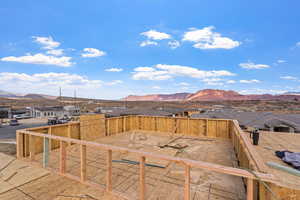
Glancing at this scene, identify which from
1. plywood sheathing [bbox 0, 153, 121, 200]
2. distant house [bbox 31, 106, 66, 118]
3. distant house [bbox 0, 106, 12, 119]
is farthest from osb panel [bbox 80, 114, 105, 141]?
distant house [bbox 0, 106, 12, 119]

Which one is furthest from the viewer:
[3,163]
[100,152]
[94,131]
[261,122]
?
[261,122]

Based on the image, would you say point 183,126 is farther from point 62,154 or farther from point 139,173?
point 62,154

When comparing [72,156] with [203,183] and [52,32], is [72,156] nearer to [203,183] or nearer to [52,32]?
[203,183]

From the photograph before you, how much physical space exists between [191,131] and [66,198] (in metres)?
9.53

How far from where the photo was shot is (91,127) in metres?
9.49

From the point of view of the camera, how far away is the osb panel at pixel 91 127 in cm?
901

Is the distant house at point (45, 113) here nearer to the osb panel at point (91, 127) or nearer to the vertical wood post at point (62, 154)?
the osb panel at point (91, 127)

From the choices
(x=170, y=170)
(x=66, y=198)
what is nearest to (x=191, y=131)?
(x=170, y=170)

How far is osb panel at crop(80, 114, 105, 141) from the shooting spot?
29.6 feet

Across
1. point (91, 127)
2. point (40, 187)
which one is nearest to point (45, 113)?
point (91, 127)

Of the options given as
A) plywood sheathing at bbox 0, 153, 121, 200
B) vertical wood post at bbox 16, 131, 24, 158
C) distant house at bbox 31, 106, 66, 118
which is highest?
vertical wood post at bbox 16, 131, 24, 158

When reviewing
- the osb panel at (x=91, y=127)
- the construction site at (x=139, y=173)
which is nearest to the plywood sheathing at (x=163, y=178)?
the construction site at (x=139, y=173)

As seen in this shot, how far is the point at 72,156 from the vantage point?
6453 mm

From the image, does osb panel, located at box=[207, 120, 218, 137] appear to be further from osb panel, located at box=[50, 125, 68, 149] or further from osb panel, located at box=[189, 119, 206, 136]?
osb panel, located at box=[50, 125, 68, 149]
